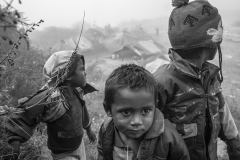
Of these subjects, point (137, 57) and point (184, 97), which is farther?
point (137, 57)

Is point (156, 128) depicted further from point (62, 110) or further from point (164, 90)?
point (62, 110)

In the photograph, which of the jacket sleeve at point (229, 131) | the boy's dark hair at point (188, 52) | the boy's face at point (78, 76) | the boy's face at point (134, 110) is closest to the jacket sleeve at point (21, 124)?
the boy's face at point (78, 76)

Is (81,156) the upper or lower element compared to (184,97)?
lower

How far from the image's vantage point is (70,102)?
7.12ft

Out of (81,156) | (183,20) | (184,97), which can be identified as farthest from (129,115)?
(81,156)

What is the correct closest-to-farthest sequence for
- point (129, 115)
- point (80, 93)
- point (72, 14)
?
point (129, 115) < point (80, 93) < point (72, 14)

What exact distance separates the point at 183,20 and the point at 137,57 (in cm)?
1406

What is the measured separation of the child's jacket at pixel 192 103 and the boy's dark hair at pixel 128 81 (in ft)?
0.85

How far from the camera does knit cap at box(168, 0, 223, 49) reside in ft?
5.11

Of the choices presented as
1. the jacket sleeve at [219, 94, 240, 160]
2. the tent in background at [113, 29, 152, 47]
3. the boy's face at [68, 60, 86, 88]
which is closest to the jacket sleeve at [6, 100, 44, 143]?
the boy's face at [68, 60, 86, 88]

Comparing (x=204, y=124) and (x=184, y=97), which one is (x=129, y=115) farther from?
(x=204, y=124)

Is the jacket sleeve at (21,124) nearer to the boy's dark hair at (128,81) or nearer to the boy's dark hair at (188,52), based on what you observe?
the boy's dark hair at (128,81)

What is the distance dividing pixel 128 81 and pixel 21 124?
1091mm

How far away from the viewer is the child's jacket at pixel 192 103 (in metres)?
1.54
